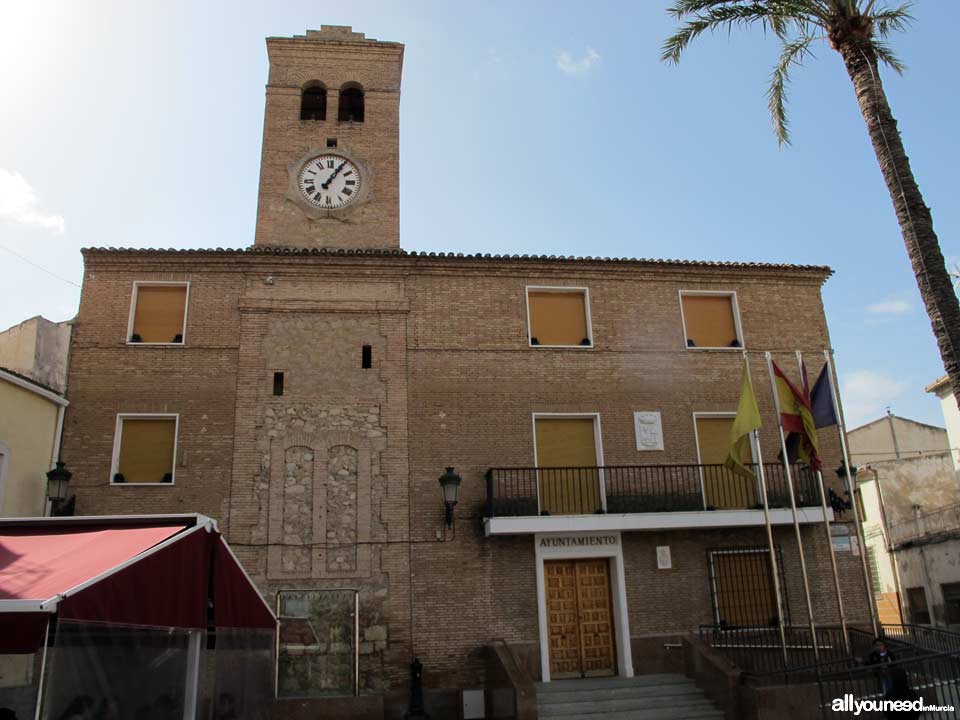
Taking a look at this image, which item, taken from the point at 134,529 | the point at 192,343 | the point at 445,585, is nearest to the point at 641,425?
the point at 445,585

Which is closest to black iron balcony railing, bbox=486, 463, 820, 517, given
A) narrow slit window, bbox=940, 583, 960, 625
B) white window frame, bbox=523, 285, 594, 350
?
white window frame, bbox=523, 285, 594, 350

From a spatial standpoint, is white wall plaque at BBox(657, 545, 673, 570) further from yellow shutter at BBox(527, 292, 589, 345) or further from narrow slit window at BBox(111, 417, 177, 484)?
narrow slit window at BBox(111, 417, 177, 484)

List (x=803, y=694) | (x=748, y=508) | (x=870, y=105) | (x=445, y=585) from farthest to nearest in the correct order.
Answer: (x=748, y=508) → (x=445, y=585) → (x=803, y=694) → (x=870, y=105)

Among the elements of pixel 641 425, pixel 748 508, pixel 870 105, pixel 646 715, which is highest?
pixel 870 105

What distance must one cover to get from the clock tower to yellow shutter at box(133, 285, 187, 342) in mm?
2430

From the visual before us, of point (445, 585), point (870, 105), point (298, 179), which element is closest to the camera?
point (870, 105)

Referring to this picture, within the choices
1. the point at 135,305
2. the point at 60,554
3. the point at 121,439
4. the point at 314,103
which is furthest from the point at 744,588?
the point at 314,103

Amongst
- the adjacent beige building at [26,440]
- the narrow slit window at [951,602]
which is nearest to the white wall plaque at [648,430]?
the adjacent beige building at [26,440]

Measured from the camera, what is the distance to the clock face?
60.7ft

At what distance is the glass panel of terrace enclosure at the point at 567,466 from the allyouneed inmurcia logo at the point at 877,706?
205 inches

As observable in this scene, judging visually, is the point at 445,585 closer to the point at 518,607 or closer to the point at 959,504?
the point at 518,607

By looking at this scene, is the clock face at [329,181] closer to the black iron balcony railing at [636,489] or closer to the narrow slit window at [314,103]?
the narrow slit window at [314,103]

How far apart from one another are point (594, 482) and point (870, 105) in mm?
7971

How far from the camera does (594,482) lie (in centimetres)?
1580
